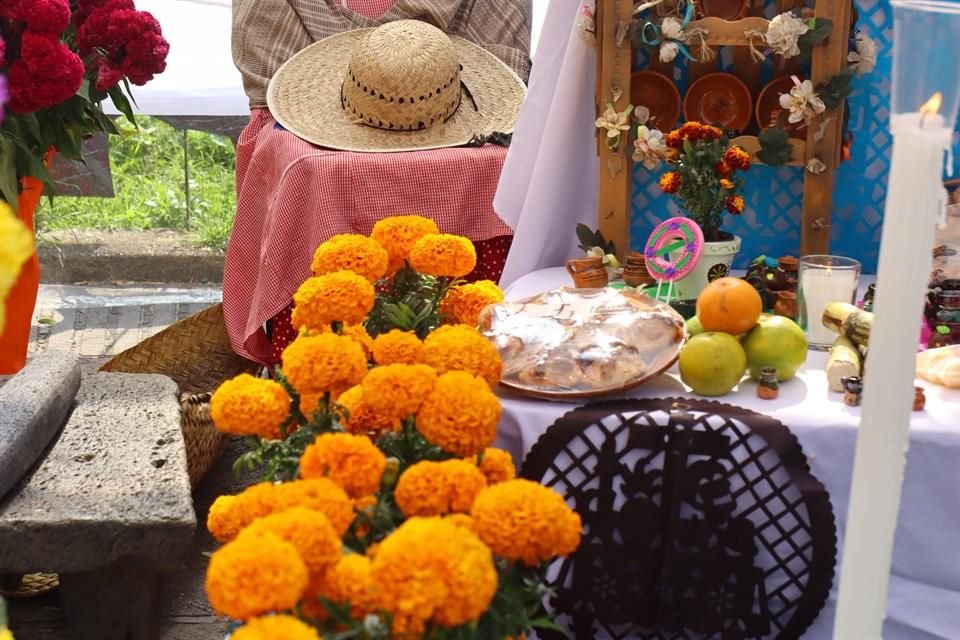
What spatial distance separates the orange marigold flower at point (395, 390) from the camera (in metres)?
1.06

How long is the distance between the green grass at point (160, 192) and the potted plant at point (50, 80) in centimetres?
225

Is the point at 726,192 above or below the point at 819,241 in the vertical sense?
above

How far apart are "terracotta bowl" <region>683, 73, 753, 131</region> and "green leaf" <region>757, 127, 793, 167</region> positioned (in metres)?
0.09

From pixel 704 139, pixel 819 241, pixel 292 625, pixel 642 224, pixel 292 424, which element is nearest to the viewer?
pixel 292 625

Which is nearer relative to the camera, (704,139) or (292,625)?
(292,625)

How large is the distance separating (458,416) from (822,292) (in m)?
0.77

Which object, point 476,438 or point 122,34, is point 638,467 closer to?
point 476,438

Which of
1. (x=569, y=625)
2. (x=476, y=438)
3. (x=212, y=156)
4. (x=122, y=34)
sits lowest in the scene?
(x=212, y=156)

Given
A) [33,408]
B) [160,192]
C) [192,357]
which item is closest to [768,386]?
[33,408]

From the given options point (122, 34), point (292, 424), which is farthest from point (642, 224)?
point (122, 34)

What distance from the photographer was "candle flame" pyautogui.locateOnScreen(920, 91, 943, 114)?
0.58 metres

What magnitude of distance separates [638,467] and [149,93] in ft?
8.00

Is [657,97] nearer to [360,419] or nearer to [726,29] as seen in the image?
[726,29]

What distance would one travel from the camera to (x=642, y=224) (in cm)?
205
